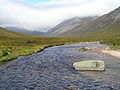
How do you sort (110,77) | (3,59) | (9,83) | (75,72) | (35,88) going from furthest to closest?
1. (3,59)
2. (75,72)
3. (110,77)
4. (9,83)
5. (35,88)

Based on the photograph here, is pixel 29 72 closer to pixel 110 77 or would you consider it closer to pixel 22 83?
pixel 22 83

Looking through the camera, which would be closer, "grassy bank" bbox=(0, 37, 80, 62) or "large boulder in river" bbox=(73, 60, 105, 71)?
"large boulder in river" bbox=(73, 60, 105, 71)

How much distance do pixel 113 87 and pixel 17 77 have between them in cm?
1471

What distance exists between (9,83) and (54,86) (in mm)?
6550

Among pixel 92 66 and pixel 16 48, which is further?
pixel 16 48

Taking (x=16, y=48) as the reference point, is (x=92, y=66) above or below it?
above

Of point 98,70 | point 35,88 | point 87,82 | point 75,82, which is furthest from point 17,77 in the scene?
point 98,70

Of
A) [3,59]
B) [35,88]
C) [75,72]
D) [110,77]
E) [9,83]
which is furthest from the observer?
[3,59]

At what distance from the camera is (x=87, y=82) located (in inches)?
958

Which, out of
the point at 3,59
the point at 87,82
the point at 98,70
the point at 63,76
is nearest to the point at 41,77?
the point at 63,76

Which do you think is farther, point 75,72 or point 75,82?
point 75,72

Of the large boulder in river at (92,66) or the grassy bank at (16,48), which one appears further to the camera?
the grassy bank at (16,48)

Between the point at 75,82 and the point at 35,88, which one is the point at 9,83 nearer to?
the point at 35,88

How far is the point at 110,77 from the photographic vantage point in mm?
26688
